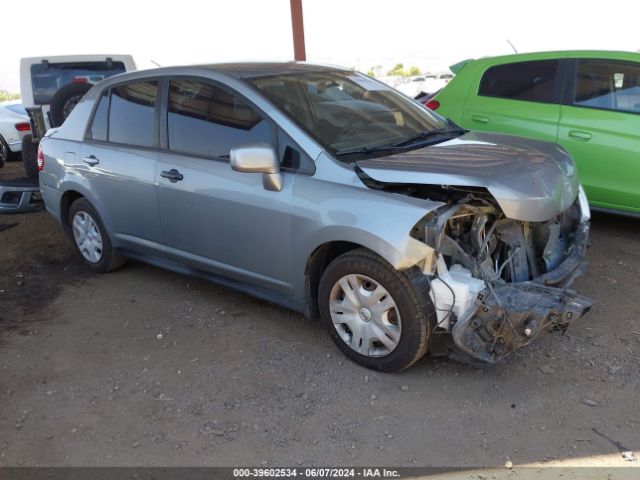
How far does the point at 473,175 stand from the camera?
9.87 feet

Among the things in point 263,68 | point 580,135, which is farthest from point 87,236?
point 580,135

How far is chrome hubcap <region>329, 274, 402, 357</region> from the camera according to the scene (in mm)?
3145

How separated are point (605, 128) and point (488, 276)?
2.68m

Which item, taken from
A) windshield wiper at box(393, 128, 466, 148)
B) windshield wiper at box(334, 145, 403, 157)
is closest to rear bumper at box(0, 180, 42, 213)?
windshield wiper at box(334, 145, 403, 157)

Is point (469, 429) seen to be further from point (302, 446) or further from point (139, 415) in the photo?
point (139, 415)

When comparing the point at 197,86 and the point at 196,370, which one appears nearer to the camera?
the point at 196,370

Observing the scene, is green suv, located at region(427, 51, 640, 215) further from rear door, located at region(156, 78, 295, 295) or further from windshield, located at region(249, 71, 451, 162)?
rear door, located at region(156, 78, 295, 295)

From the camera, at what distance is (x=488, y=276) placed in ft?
10.1

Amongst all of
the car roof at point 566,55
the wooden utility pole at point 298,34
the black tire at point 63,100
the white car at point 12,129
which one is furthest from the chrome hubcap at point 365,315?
the white car at point 12,129

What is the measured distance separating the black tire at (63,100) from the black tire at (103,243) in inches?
90.2

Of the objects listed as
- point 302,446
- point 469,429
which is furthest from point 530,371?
point 302,446

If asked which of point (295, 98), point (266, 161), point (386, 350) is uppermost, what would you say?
point (295, 98)

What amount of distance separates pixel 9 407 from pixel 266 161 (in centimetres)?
193

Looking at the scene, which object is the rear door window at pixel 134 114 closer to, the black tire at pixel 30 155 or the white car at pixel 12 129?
the black tire at pixel 30 155
